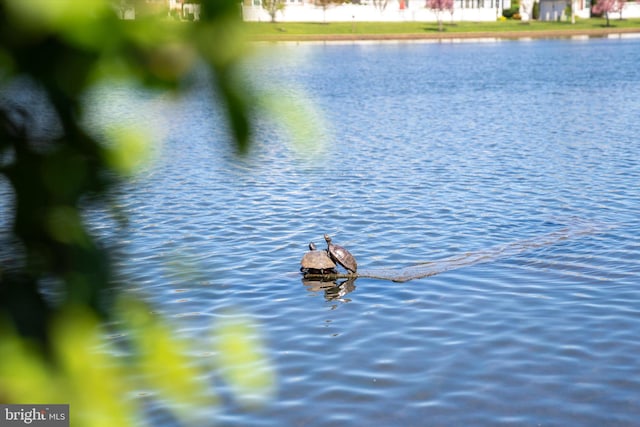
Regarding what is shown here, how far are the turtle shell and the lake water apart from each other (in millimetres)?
217

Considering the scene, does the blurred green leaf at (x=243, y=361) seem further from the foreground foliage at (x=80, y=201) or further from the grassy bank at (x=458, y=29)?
the grassy bank at (x=458, y=29)

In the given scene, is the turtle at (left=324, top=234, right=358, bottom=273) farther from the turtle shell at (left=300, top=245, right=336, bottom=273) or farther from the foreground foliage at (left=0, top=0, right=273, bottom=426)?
the foreground foliage at (left=0, top=0, right=273, bottom=426)

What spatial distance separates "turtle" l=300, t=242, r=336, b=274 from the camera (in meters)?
11.7

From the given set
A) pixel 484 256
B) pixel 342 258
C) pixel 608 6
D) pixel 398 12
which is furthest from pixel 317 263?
pixel 608 6

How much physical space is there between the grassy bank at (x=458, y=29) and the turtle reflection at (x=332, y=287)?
291ft

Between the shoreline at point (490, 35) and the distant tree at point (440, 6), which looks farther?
the distant tree at point (440, 6)

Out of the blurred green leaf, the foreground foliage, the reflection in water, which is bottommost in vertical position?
the reflection in water

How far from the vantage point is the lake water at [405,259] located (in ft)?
4.22

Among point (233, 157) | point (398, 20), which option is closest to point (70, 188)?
point (233, 157)

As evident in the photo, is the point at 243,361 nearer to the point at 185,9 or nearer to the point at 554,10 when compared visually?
the point at 185,9

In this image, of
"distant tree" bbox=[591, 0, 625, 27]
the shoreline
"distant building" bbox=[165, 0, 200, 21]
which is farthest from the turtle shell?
"distant tree" bbox=[591, 0, 625, 27]

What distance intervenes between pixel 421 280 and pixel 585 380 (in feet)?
12.2

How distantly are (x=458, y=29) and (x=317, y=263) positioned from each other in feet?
349

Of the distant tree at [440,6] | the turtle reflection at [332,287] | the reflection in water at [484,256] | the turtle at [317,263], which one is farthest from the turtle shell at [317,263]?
the distant tree at [440,6]
